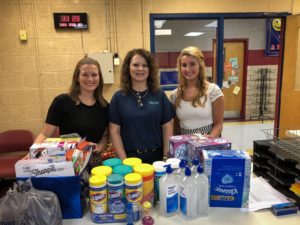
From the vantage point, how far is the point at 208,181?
117 cm

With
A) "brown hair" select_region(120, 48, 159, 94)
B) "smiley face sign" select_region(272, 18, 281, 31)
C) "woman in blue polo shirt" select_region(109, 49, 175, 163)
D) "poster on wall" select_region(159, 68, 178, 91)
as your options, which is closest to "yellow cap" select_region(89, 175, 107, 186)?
"woman in blue polo shirt" select_region(109, 49, 175, 163)

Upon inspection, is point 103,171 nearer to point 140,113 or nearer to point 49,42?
point 140,113

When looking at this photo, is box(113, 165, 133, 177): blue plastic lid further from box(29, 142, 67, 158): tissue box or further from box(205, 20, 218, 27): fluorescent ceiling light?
box(205, 20, 218, 27): fluorescent ceiling light

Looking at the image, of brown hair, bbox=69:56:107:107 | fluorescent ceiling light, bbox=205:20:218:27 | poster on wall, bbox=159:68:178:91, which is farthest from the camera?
poster on wall, bbox=159:68:178:91

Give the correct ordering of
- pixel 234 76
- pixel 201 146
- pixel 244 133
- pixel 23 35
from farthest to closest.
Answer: pixel 234 76, pixel 244 133, pixel 23 35, pixel 201 146

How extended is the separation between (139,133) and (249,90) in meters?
5.06

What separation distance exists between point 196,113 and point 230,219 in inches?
35.2

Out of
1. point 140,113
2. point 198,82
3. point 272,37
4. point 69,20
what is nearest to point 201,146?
point 140,113

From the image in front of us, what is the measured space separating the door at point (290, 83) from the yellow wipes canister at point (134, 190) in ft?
10.7

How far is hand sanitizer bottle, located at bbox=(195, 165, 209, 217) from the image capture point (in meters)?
1.14

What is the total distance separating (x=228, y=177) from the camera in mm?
1184

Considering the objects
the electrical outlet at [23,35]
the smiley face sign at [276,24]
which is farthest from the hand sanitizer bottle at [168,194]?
the smiley face sign at [276,24]

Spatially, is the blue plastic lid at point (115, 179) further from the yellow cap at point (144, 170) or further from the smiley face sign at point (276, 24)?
the smiley face sign at point (276, 24)

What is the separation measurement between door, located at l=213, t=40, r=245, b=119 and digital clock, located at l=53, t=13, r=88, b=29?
3.72 m
